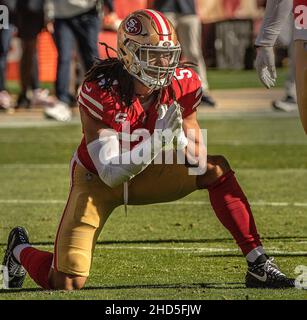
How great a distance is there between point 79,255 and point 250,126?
7.11 meters

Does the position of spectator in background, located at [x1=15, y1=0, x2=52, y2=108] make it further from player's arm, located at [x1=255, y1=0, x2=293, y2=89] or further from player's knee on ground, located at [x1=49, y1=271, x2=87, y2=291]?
player's knee on ground, located at [x1=49, y1=271, x2=87, y2=291]

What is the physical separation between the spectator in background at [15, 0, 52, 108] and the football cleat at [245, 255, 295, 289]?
8327 millimetres

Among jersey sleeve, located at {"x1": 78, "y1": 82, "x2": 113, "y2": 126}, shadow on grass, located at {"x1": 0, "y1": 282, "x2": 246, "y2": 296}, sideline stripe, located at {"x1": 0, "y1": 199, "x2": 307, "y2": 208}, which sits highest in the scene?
jersey sleeve, located at {"x1": 78, "y1": 82, "x2": 113, "y2": 126}

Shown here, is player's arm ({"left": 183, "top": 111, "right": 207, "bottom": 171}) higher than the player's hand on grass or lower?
lower

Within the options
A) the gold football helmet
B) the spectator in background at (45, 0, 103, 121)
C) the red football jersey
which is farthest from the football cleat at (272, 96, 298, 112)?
the gold football helmet

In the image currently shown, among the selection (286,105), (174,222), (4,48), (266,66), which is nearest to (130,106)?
(266,66)

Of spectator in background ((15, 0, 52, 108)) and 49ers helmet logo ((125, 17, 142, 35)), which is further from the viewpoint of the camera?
spectator in background ((15, 0, 52, 108))

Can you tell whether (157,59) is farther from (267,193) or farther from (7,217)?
(267,193)

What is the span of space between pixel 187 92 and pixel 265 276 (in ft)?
3.16

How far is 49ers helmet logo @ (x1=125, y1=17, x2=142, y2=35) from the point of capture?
588cm

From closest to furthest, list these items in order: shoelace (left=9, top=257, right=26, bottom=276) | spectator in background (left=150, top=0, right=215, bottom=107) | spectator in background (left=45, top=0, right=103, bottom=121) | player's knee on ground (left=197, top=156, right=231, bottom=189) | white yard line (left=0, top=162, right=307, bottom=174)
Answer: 1. player's knee on ground (left=197, top=156, right=231, bottom=189)
2. shoelace (left=9, top=257, right=26, bottom=276)
3. white yard line (left=0, top=162, right=307, bottom=174)
4. spectator in background (left=45, top=0, right=103, bottom=121)
5. spectator in background (left=150, top=0, right=215, bottom=107)

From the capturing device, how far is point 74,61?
1614 cm

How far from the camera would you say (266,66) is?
21.8ft

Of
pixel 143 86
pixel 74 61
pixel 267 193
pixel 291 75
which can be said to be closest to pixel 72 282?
pixel 143 86
